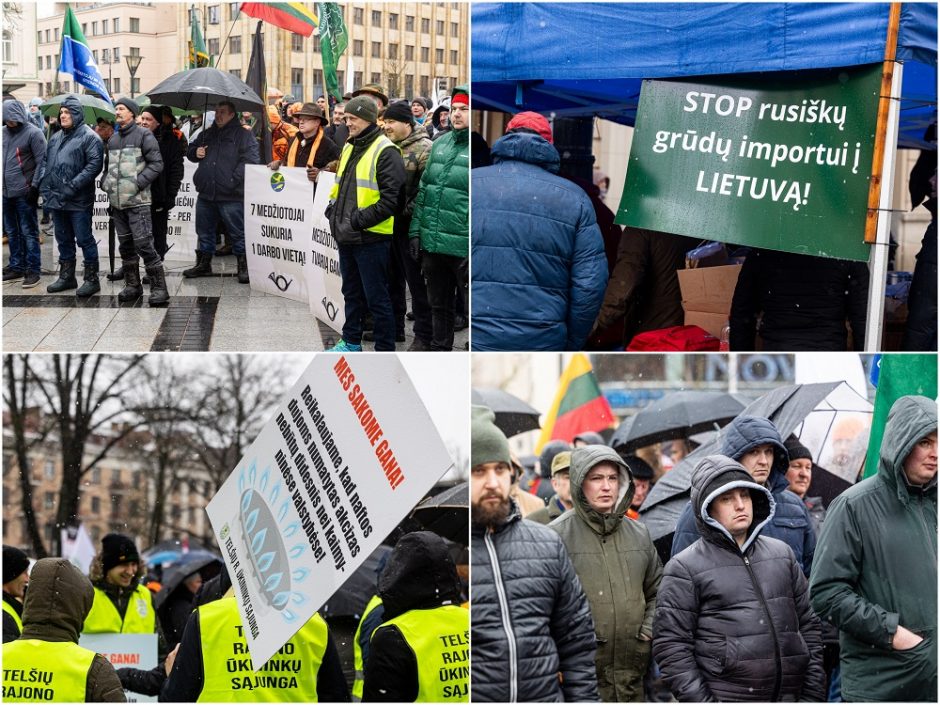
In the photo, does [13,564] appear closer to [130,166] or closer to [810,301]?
[130,166]

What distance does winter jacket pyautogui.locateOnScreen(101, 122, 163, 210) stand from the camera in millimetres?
7180

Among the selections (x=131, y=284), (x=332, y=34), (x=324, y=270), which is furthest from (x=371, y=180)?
(x=131, y=284)

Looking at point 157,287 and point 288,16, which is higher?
point 288,16

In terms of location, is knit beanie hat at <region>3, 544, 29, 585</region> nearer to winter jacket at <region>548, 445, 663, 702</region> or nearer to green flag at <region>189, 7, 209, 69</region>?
winter jacket at <region>548, 445, 663, 702</region>

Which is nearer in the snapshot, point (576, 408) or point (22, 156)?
point (576, 408)

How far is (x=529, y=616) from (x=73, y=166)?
16.5 ft

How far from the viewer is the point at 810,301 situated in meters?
5.11

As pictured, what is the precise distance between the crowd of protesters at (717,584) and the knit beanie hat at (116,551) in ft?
9.17

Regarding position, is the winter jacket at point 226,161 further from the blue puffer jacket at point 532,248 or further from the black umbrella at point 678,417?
the black umbrella at point 678,417

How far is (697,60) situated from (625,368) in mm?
1661

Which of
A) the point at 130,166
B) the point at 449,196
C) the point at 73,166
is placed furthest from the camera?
the point at 73,166

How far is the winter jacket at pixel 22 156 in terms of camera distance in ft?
26.1

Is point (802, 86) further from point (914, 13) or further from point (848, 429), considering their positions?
point (848, 429)

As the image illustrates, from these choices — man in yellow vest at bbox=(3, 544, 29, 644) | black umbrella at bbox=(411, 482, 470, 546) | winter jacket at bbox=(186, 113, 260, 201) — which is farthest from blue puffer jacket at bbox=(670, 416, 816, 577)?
winter jacket at bbox=(186, 113, 260, 201)
